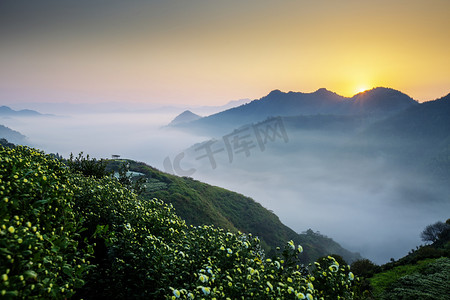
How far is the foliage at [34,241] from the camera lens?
512 centimetres

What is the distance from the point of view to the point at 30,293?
531cm

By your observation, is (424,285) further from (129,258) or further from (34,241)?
(34,241)

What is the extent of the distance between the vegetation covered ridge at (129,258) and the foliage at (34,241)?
0.02 m

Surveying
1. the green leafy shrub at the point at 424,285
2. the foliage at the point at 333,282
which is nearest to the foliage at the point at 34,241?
the foliage at the point at 333,282

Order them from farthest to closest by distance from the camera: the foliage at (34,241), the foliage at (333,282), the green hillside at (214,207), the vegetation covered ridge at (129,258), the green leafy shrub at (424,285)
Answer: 1. the green hillside at (214,207)
2. the green leafy shrub at (424,285)
3. the foliage at (333,282)
4. the vegetation covered ridge at (129,258)
5. the foliage at (34,241)

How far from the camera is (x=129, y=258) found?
33.1ft

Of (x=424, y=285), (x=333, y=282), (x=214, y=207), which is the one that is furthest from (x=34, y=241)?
(x=214, y=207)

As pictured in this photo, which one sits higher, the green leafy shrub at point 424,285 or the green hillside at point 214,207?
the green leafy shrub at point 424,285

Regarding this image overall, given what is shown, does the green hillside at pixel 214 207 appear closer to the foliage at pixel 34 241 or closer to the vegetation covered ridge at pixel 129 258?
the vegetation covered ridge at pixel 129 258

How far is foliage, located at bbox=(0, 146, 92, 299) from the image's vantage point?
16.8ft

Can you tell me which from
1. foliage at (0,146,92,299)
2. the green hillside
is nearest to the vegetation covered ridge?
foliage at (0,146,92,299)

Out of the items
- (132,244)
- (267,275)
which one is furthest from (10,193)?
(267,275)

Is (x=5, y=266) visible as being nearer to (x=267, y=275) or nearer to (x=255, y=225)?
(x=267, y=275)

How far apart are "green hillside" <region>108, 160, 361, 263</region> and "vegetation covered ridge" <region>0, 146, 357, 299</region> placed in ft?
142
